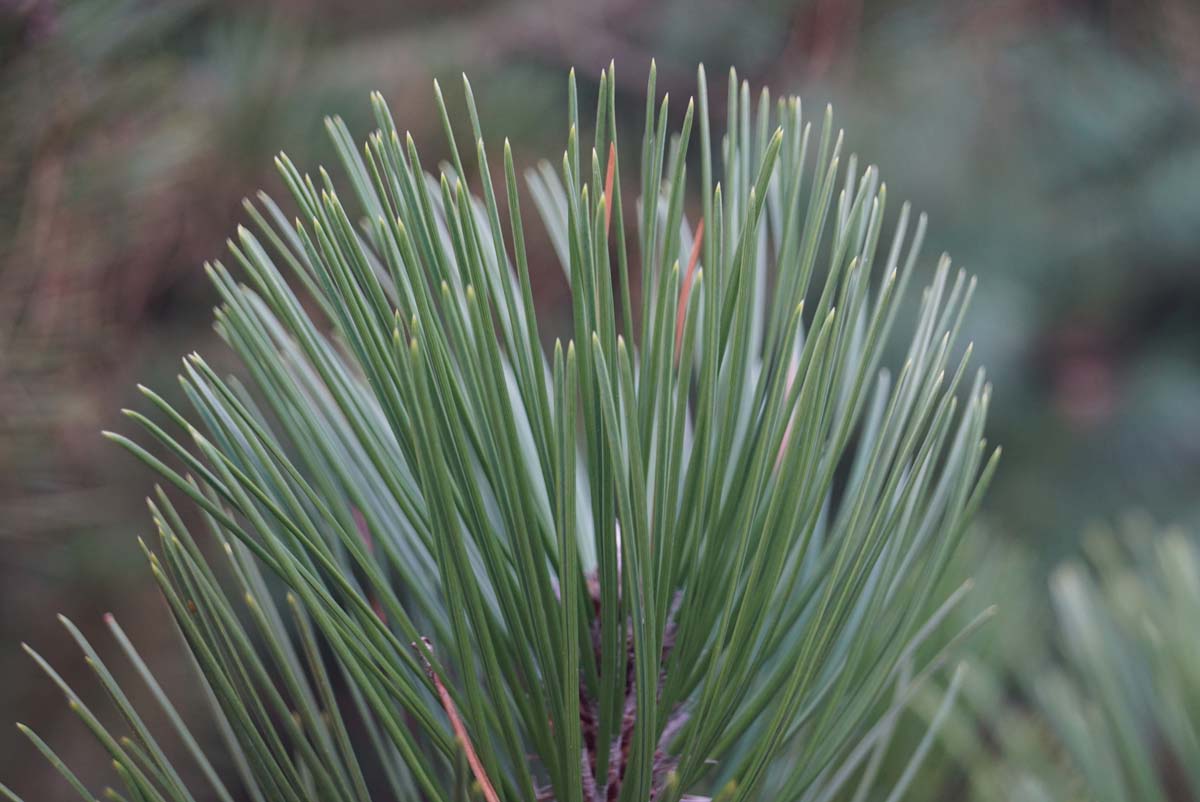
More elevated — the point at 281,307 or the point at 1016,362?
the point at 1016,362

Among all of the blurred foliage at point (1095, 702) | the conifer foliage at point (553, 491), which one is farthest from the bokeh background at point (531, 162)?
the conifer foliage at point (553, 491)

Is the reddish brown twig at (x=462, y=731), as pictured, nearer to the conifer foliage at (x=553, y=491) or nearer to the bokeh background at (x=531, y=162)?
the conifer foliage at (x=553, y=491)

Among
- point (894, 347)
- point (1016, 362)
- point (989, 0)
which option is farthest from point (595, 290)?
point (1016, 362)

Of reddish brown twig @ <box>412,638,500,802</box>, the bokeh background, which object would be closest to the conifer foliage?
reddish brown twig @ <box>412,638,500,802</box>

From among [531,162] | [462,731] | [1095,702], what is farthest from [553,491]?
[531,162]

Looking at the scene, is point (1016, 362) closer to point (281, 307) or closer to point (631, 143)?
point (631, 143)

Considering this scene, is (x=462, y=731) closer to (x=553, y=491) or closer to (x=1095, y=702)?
(x=553, y=491)

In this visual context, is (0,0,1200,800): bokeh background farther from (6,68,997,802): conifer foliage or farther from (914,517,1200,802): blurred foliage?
(6,68,997,802): conifer foliage

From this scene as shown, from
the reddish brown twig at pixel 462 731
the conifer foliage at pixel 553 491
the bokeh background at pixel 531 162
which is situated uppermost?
the bokeh background at pixel 531 162
